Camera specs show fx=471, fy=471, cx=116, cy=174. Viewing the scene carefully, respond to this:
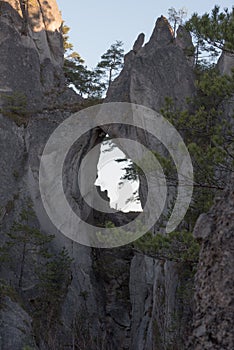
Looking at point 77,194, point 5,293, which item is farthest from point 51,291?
point 77,194

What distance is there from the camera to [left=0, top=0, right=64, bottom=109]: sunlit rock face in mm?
28766

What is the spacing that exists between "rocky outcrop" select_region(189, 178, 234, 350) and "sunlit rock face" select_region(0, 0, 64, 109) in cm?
2480

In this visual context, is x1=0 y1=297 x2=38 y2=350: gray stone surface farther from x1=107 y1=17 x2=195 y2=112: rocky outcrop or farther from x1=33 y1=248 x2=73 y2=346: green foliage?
x1=107 y1=17 x2=195 y2=112: rocky outcrop

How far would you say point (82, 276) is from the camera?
26.0m

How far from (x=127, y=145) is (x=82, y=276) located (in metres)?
7.67

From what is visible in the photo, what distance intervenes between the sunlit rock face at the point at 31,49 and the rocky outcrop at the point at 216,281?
24.8m

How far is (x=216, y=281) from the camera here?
4465 mm

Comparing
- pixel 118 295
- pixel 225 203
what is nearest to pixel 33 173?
pixel 118 295

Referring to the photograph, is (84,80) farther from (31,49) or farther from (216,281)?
(216,281)

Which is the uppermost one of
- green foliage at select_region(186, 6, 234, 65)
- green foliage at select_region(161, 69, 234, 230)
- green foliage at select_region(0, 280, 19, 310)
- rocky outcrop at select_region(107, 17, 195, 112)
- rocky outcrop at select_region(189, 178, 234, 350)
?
rocky outcrop at select_region(107, 17, 195, 112)

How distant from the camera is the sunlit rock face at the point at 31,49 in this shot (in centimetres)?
2877

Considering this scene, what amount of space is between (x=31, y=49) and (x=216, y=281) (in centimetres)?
2857

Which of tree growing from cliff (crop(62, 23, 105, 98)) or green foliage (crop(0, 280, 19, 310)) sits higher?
tree growing from cliff (crop(62, 23, 105, 98))

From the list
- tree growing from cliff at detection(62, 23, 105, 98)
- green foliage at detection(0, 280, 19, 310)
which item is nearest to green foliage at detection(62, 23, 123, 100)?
tree growing from cliff at detection(62, 23, 105, 98)
